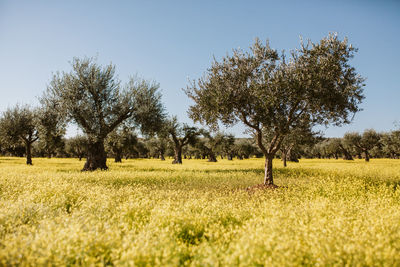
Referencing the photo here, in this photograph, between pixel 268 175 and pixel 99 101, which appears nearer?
pixel 268 175

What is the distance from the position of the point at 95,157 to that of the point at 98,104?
6175mm

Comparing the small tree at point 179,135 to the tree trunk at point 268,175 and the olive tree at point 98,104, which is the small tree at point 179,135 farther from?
the tree trunk at point 268,175

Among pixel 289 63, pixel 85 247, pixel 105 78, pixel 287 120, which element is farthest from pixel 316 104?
pixel 105 78

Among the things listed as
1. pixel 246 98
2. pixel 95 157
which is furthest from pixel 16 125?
pixel 246 98

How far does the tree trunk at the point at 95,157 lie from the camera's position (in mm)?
25020

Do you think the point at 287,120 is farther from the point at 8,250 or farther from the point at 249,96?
the point at 8,250

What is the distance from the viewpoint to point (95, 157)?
25219 mm

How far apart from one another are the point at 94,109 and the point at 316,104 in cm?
2152

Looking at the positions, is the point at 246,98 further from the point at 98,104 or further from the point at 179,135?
the point at 179,135

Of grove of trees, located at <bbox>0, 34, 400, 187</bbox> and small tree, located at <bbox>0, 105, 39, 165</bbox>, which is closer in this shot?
grove of trees, located at <bbox>0, 34, 400, 187</bbox>

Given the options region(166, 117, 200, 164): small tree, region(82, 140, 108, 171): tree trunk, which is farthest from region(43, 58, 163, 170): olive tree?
region(166, 117, 200, 164): small tree

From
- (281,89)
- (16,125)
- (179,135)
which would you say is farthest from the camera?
(179,135)

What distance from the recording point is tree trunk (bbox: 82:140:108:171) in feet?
82.1

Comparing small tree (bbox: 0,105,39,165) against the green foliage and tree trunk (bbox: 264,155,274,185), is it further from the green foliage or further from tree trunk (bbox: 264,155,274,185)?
tree trunk (bbox: 264,155,274,185)
